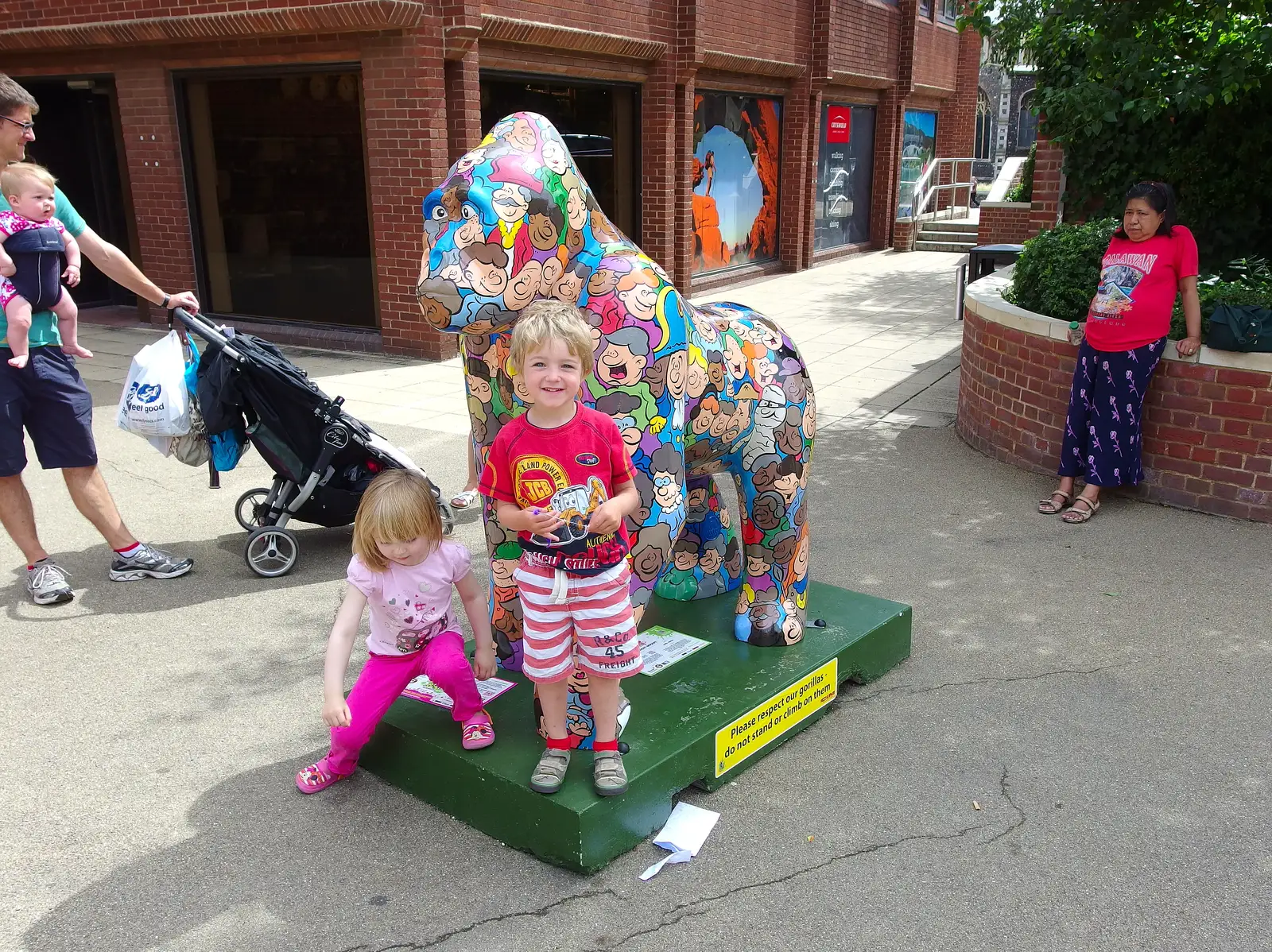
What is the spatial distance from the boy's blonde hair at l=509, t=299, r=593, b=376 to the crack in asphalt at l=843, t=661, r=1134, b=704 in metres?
2.05

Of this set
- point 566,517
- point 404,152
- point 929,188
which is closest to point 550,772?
point 566,517

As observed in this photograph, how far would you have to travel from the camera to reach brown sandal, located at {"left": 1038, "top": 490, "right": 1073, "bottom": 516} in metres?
6.25

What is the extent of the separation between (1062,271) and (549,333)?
5.38 metres

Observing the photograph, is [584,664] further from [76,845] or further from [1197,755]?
[1197,755]

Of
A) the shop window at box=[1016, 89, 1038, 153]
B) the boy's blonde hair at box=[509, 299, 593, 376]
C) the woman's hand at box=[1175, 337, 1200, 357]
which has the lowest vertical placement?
the woman's hand at box=[1175, 337, 1200, 357]

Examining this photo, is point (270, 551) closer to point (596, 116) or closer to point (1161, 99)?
point (1161, 99)

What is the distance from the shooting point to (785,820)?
11.2ft

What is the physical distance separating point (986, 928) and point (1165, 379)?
4.29 metres

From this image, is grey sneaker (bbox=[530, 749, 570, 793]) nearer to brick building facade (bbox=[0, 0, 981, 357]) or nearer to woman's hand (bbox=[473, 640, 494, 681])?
woman's hand (bbox=[473, 640, 494, 681])

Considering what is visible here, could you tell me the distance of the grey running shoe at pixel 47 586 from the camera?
5016 mm

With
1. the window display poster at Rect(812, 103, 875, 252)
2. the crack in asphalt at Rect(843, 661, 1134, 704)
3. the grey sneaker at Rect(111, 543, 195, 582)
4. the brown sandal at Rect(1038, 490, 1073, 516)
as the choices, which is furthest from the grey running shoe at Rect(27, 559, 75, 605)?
the window display poster at Rect(812, 103, 875, 252)

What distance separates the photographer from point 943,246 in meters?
21.4

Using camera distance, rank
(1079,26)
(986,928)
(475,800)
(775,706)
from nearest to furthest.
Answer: (986,928)
(475,800)
(775,706)
(1079,26)

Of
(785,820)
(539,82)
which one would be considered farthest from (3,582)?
(539,82)
